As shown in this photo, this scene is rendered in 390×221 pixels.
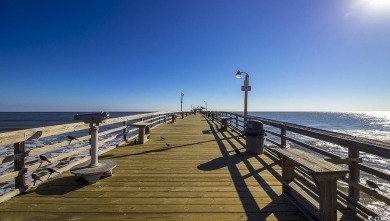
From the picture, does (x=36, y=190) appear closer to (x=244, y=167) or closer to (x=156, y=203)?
(x=156, y=203)

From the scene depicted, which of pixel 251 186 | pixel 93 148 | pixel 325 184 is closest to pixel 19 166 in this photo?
pixel 93 148

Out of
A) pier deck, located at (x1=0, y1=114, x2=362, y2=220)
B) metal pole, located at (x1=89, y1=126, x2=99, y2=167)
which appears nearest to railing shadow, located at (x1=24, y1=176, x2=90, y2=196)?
pier deck, located at (x1=0, y1=114, x2=362, y2=220)

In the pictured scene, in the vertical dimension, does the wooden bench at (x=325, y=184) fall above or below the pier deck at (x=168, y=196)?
above

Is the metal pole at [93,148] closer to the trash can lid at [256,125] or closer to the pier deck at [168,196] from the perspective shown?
the pier deck at [168,196]

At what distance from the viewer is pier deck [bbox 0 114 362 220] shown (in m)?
2.70

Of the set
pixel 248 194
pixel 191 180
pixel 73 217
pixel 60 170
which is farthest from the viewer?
pixel 60 170

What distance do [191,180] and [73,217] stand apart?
6.29 ft

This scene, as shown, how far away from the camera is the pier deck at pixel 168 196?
270cm

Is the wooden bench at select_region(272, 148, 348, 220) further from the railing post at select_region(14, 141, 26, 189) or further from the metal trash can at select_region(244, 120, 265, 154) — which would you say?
the railing post at select_region(14, 141, 26, 189)

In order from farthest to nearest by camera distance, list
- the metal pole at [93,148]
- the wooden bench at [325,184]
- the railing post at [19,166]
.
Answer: the metal pole at [93,148], the railing post at [19,166], the wooden bench at [325,184]

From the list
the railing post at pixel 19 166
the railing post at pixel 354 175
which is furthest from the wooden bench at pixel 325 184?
the railing post at pixel 19 166

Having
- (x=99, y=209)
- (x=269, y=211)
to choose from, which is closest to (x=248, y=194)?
(x=269, y=211)

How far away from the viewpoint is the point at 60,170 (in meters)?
4.19

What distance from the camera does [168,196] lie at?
3.24 meters
